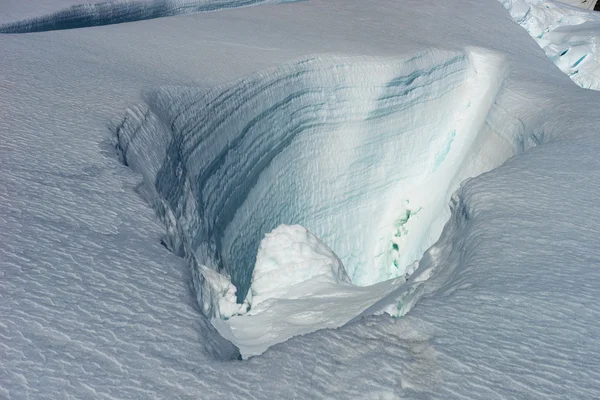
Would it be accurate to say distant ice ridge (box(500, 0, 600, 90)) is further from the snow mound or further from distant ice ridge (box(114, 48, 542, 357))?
the snow mound

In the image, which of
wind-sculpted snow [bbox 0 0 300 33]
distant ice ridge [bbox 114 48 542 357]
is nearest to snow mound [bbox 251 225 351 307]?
distant ice ridge [bbox 114 48 542 357]

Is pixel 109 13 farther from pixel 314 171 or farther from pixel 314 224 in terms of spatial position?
pixel 314 224

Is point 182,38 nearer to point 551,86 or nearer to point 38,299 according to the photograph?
point 551,86

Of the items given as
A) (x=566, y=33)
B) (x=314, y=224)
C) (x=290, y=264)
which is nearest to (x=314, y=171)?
(x=314, y=224)

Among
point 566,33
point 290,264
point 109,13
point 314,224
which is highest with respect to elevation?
point 109,13

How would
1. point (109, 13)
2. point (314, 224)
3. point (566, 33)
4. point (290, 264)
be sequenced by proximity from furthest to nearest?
point (566, 33) < point (109, 13) < point (314, 224) < point (290, 264)

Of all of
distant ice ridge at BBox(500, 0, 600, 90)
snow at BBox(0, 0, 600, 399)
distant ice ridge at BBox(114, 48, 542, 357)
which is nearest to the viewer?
snow at BBox(0, 0, 600, 399)

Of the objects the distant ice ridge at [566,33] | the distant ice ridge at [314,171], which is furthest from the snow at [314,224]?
the distant ice ridge at [566,33]

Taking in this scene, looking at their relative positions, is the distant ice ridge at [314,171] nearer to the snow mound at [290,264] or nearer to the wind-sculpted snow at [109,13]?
the snow mound at [290,264]
